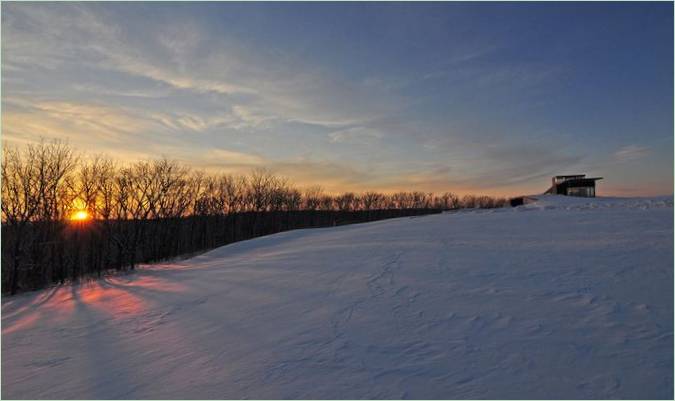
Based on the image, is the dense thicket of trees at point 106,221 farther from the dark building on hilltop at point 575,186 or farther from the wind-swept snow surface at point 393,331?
the dark building on hilltop at point 575,186

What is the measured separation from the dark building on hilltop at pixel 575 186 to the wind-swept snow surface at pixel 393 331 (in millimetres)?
24071

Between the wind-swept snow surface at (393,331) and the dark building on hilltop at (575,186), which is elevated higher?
the dark building on hilltop at (575,186)

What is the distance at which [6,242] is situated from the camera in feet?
71.1

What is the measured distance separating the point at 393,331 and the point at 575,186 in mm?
33934

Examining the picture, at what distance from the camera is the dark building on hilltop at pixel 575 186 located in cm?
3161

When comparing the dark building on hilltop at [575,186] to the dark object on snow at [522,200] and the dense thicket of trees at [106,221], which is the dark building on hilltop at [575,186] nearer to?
the dark object on snow at [522,200]

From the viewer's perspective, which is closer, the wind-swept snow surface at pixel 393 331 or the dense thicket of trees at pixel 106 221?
the wind-swept snow surface at pixel 393 331

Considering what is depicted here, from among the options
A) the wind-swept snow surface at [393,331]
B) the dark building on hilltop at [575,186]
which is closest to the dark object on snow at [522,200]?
the dark building on hilltop at [575,186]

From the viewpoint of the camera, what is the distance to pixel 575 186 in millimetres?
32312

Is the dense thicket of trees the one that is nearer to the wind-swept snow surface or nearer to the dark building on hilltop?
the wind-swept snow surface

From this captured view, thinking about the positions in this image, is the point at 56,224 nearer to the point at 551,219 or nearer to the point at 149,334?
the point at 149,334

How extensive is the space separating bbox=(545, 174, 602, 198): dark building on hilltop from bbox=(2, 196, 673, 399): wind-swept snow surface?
24.1m

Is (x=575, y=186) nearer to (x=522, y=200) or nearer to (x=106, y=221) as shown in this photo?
(x=522, y=200)

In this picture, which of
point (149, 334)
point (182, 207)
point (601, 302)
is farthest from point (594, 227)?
point (182, 207)
